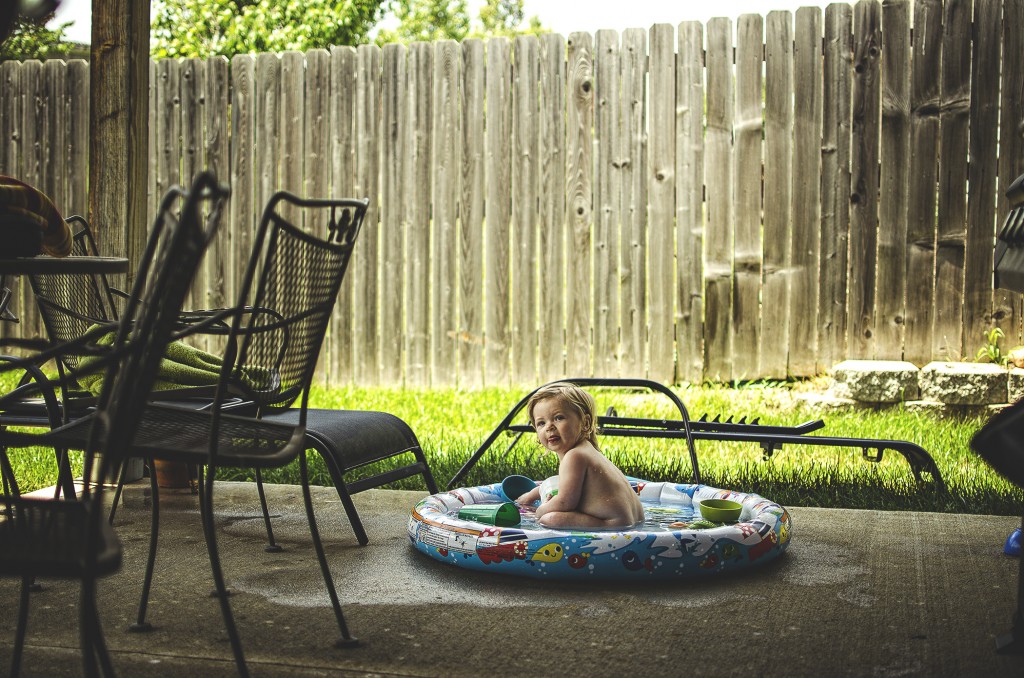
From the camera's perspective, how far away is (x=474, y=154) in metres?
6.62

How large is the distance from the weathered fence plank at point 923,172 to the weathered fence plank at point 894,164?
37 mm

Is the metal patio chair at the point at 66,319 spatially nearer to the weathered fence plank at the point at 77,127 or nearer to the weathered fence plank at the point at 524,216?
the weathered fence plank at the point at 524,216

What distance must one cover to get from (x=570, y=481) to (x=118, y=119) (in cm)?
249

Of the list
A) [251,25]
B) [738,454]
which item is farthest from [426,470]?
[251,25]

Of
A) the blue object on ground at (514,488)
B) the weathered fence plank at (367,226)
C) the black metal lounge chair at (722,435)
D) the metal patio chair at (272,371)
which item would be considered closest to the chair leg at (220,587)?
the metal patio chair at (272,371)

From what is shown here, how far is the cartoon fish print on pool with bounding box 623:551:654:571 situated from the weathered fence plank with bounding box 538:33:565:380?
3.49m

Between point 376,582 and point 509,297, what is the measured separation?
3.67 m

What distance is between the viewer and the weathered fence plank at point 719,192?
622cm

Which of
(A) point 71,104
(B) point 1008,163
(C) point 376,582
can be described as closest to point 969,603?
(C) point 376,582

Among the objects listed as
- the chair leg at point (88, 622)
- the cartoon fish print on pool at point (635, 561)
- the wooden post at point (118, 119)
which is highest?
the wooden post at point (118, 119)

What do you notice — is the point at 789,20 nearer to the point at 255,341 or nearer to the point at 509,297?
the point at 509,297

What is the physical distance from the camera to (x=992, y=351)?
19.2 feet

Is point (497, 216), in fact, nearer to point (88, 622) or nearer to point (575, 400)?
point (575, 400)

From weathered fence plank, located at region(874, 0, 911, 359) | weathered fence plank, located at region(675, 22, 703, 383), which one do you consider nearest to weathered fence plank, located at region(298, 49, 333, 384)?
weathered fence plank, located at region(675, 22, 703, 383)
